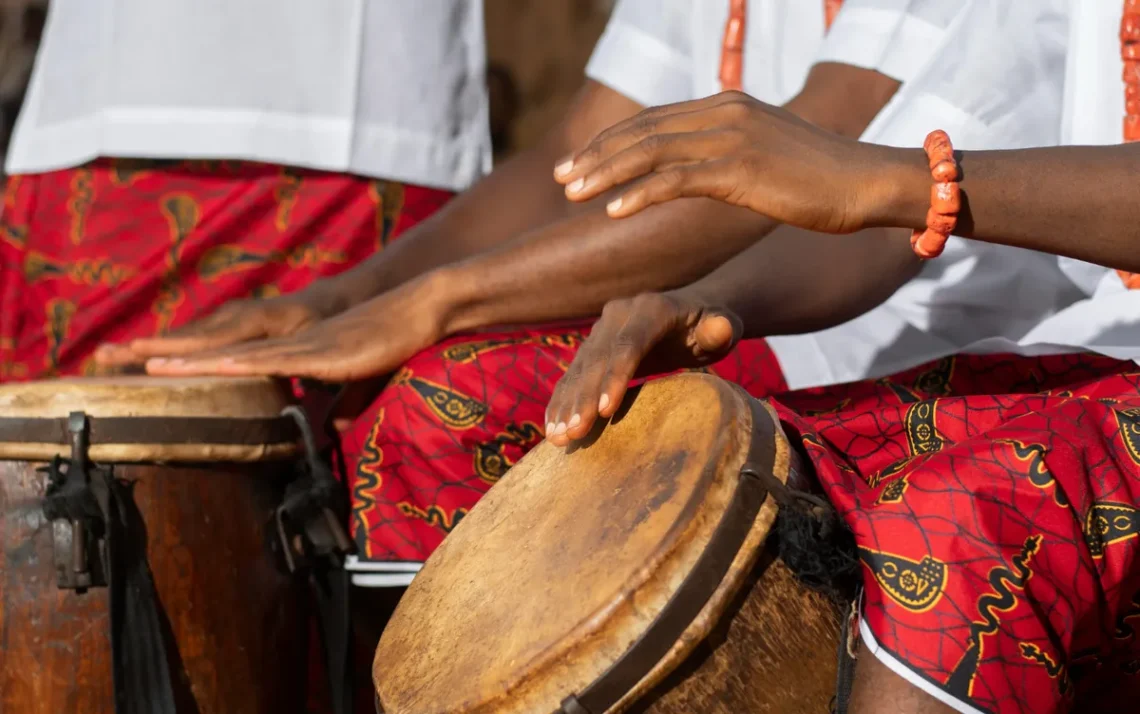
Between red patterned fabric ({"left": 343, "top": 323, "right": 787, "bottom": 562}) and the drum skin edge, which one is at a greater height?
the drum skin edge

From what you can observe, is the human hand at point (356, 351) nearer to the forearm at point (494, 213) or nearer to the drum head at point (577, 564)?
Answer: the forearm at point (494, 213)

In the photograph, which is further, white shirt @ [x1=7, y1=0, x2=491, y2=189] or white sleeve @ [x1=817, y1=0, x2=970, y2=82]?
white shirt @ [x1=7, y1=0, x2=491, y2=189]

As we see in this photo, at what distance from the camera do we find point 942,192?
1.07 meters

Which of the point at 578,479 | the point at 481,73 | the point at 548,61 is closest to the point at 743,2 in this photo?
the point at 481,73

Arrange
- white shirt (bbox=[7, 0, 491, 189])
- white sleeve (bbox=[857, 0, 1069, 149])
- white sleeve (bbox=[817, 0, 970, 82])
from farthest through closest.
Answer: white shirt (bbox=[7, 0, 491, 189]) → white sleeve (bbox=[817, 0, 970, 82]) → white sleeve (bbox=[857, 0, 1069, 149])

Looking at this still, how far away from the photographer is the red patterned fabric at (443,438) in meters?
1.52

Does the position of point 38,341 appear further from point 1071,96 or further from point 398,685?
point 1071,96

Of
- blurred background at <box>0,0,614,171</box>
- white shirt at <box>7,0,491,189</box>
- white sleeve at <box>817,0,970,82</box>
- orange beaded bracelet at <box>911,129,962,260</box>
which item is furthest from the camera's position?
blurred background at <box>0,0,614,171</box>

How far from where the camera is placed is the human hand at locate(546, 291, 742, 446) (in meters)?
1.17

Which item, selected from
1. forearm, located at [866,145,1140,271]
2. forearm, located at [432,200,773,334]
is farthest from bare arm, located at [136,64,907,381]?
forearm, located at [866,145,1140,271]

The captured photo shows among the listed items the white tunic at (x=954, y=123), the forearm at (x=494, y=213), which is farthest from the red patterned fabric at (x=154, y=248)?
the white tunic at (x=954, y=123)

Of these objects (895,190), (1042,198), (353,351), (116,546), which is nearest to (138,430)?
(116,546)

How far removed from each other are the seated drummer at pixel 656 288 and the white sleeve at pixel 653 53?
11.0 inches

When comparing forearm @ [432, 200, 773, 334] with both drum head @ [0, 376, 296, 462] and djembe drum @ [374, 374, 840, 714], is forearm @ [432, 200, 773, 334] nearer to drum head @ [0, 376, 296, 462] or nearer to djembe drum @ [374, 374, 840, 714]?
drum head @ [0, 376, 296, 462]
